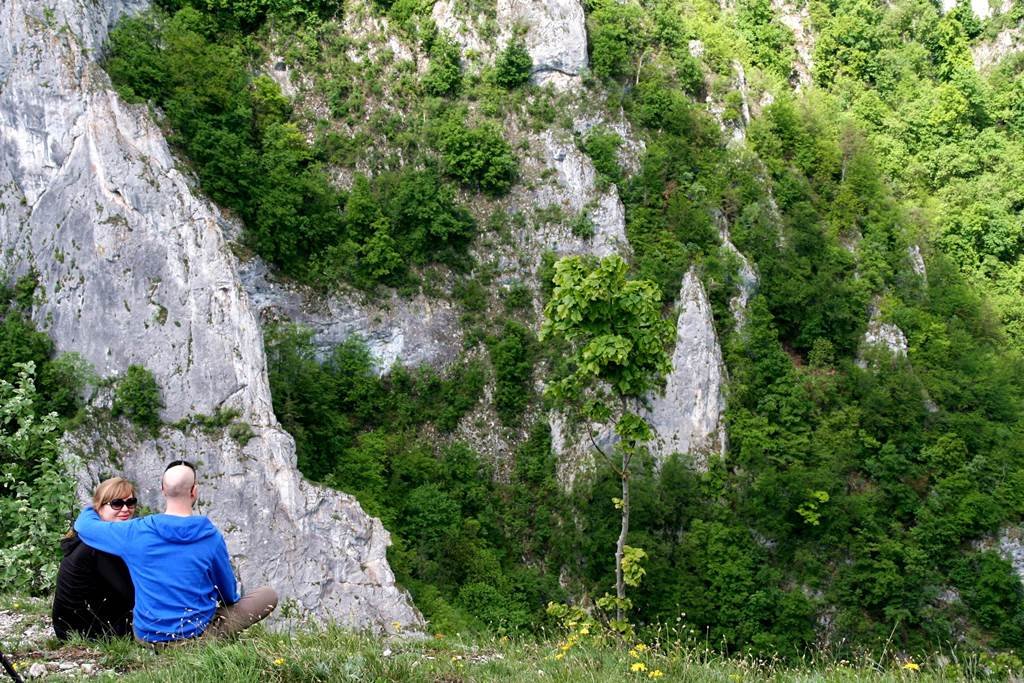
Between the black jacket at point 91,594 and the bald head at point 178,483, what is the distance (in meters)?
0.95

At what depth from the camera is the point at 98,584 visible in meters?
6.59

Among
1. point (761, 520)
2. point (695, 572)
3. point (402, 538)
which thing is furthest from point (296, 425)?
point (761, 520)

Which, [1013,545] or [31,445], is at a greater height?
[1013,545]

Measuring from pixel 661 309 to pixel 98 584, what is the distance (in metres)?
21.0

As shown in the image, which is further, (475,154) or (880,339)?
(880,339)

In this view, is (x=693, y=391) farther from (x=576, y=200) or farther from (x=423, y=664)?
(x=423, y=664)

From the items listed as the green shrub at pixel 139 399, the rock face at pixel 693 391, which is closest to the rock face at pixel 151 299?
the green shrub at pixel 139 399

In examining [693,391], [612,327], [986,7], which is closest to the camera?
[612,327]

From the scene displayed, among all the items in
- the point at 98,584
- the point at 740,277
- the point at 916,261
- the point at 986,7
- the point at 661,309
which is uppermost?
the point at 986,7

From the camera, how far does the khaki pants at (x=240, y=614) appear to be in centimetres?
647

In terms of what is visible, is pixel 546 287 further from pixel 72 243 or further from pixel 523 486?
pixel 72 243

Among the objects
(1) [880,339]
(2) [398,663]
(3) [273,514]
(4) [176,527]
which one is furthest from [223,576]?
(1) [880,339]

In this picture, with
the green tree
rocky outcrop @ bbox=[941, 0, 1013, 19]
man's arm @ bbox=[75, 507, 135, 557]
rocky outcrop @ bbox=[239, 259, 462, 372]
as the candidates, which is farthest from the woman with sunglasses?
rocky outcrop @ bbox=[941, 0, 1013, 19]

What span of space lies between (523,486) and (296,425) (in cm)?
792
